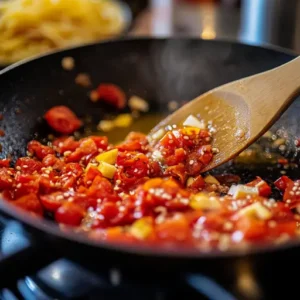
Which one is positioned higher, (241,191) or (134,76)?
(134,76)

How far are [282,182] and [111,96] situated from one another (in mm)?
785

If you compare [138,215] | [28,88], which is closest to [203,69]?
[28,88]

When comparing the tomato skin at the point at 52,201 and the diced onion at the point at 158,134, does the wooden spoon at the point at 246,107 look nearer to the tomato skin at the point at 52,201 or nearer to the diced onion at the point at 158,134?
the diced onion at the point at 158,134

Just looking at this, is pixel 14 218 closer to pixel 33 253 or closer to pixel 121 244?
pixel 33 253

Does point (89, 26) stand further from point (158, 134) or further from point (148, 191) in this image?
point (148, 191)

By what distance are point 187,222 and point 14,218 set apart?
379 millimetres

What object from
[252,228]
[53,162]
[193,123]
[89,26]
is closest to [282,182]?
[193,123]

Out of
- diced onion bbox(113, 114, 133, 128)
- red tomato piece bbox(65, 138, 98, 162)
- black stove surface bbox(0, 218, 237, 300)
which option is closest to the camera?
black stove surface bbox(0, 218, 237, 300)

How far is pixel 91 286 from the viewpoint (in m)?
1.11

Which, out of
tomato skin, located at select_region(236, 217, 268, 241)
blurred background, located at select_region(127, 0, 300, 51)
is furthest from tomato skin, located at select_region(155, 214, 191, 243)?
blurred background, located at select_region(127, 0, 300, 51)

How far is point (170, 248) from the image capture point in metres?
0.89

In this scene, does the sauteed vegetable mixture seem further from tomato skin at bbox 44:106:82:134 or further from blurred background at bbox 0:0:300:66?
blurred background at bbox 0:0:300:66

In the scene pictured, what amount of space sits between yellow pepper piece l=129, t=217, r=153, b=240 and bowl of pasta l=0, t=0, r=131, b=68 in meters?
1.38

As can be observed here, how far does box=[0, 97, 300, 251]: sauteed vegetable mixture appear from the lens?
40.8 inches
